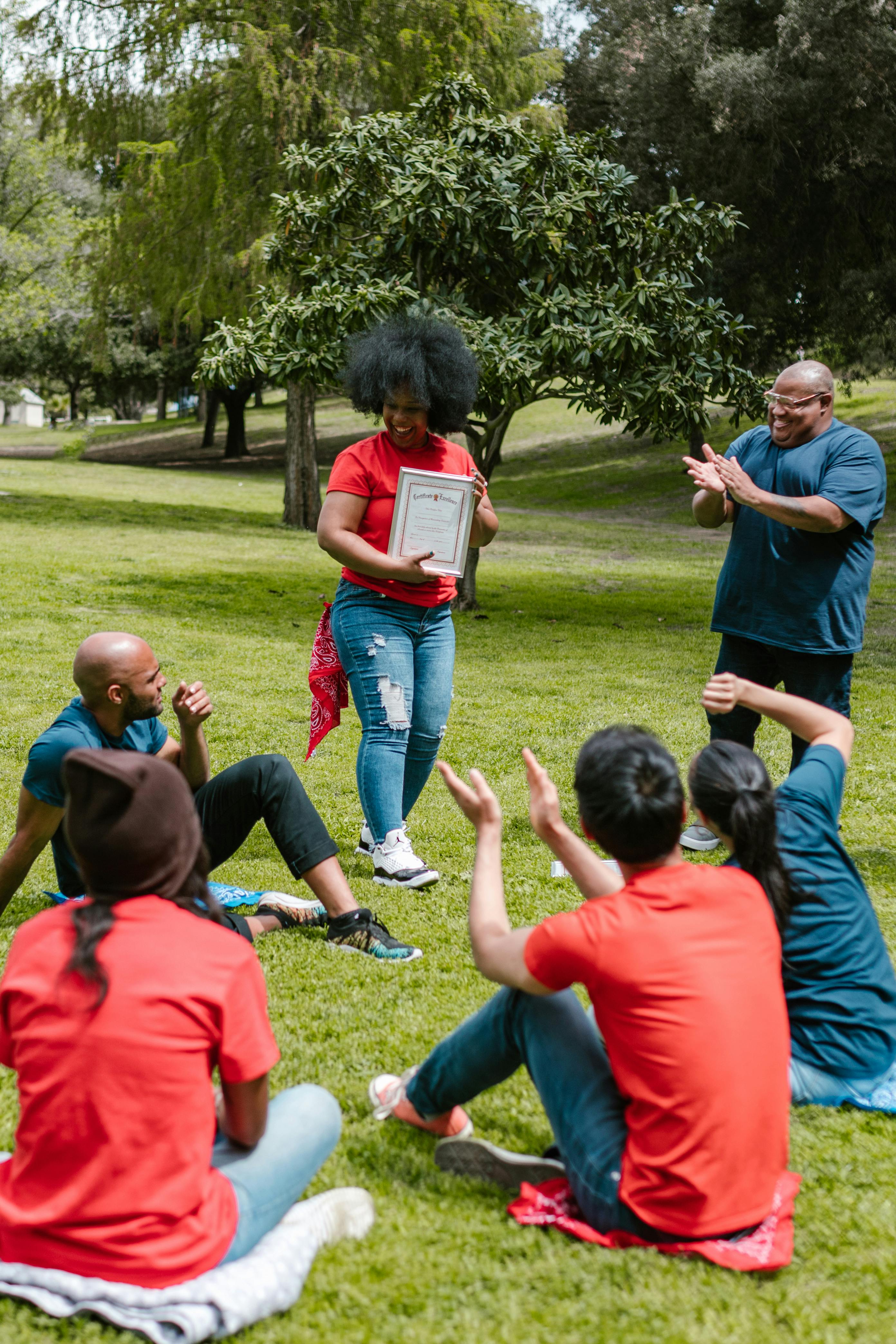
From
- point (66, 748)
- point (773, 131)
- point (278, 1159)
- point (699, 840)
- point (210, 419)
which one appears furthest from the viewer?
point (210, 419)

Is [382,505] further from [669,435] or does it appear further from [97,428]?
[97,428]

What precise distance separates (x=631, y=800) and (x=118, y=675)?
1863 mm

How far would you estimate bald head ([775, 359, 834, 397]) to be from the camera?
4.84 metres

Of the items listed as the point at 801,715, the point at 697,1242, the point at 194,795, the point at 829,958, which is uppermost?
the point at 801,715

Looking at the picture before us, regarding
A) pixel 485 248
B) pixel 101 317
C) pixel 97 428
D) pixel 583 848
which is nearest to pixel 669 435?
pixel 485 248

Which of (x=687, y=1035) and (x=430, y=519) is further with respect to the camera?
(x=430, y=519)

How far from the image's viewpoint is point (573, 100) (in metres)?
24.9

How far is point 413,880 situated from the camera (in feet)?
15.7

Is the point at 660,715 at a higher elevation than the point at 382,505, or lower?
lower

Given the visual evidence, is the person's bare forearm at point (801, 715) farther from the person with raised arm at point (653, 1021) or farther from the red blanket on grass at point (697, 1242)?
the red blanket on grass at point (697, 1242)

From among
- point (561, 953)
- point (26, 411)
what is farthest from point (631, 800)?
point (26, 411)

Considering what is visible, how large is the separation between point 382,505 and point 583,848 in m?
2.42

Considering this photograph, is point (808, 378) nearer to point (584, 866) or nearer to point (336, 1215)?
point (584, 866)

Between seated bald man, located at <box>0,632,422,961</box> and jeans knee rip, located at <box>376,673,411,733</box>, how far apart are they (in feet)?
2.74
